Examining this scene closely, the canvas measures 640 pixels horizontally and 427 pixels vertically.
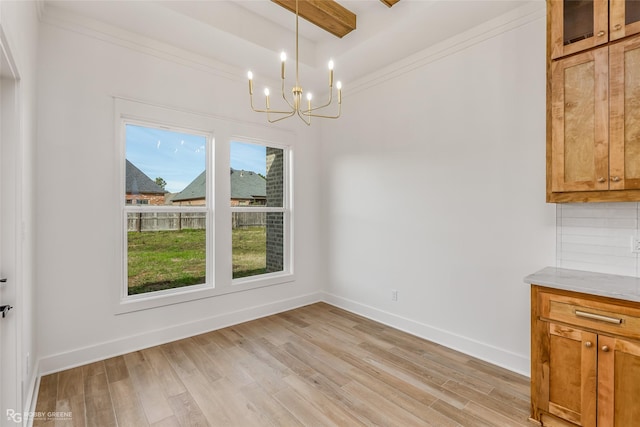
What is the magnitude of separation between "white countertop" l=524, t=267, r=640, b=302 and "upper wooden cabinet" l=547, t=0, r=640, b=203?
0.52 meters

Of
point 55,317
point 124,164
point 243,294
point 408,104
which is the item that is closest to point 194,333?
point 243,294

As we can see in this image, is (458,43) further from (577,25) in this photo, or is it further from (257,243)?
(257,243)

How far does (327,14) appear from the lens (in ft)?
9.85

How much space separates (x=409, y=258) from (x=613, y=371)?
6.26 feet

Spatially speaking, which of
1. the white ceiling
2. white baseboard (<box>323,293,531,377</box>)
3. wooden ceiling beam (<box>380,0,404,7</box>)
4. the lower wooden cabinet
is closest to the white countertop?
the lower wooden cabinet

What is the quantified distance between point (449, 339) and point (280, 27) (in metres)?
3.71

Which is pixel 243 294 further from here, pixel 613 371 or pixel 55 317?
pixel 613 371

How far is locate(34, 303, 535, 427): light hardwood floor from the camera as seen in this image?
210cm

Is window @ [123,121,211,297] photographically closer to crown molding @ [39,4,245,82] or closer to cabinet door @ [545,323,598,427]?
crown molding @ [39,4,245,82]

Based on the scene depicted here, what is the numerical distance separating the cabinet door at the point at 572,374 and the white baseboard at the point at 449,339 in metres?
0.69

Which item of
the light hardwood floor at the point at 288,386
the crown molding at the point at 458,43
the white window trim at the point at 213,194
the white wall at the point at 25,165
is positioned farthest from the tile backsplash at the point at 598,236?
the white wall at the point at 25,165

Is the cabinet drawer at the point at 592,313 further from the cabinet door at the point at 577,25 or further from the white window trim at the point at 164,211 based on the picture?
the white window trim at the point at 164,211

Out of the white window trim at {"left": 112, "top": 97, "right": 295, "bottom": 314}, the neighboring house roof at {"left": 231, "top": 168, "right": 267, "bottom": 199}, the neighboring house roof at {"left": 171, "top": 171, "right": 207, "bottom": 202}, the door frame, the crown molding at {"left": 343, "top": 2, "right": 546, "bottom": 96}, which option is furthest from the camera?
the neighboring house roof at {"left": 231, "top": 168, "right": 267, "bottom": 199}

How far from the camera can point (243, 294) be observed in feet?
12.6
